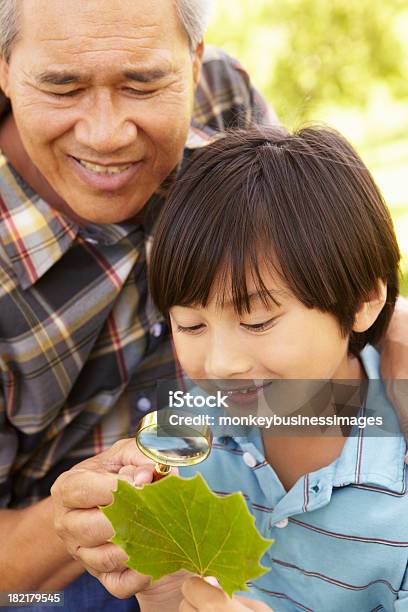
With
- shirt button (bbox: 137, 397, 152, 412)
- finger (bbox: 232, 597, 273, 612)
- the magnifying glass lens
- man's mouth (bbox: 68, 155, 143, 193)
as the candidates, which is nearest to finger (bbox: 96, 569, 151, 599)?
finger (bbox: 232, 597, 273, 612)

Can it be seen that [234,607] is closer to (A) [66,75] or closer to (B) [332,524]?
(B) [332,524]

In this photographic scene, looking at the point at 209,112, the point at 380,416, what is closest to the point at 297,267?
the point at 380,416

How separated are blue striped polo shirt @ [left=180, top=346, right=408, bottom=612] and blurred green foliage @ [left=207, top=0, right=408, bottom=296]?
16.9 feet

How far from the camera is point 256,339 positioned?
1498mm

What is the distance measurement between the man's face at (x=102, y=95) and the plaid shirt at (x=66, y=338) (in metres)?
0.10

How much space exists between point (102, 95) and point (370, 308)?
683 mm

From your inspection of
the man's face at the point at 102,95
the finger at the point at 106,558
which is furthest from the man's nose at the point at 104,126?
the finger at the point at 106,558

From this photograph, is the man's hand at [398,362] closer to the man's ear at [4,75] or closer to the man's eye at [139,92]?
the man's eye at [139,92]

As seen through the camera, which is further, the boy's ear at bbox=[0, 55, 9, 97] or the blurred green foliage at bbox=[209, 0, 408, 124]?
the blurred green foliage at bbox=[209, 0, 408, 124]

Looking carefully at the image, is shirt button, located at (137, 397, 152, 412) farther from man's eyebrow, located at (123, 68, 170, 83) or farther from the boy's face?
man's eyebrow, located at (123, 68, 170, 83)

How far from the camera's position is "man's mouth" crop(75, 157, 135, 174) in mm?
1896

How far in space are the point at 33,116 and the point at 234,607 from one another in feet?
3.62

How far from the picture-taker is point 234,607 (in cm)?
121

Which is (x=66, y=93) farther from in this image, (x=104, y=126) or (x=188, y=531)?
(x=188, y=531)
